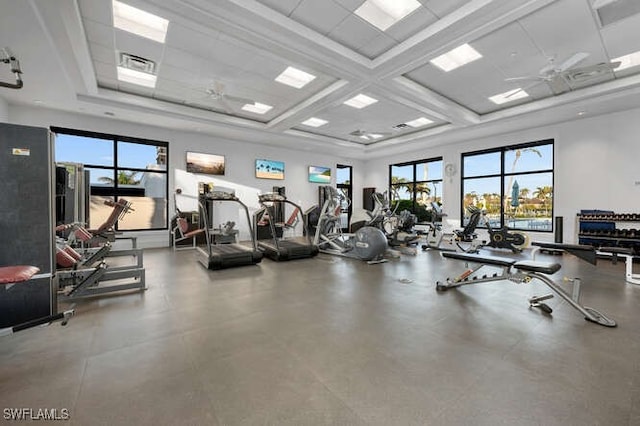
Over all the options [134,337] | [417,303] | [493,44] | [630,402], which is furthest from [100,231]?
[493,44]

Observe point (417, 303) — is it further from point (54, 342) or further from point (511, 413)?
point (54, 342)

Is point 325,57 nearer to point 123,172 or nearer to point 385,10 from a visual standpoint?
point 385,10

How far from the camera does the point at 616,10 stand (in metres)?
3.64

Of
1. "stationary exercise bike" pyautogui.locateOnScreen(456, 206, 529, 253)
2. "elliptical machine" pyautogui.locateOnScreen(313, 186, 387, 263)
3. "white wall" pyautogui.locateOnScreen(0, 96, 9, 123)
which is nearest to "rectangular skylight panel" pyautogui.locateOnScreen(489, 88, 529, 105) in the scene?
"stationary exercise bike" pyautogui.locateOnScreen(456, 206, 529, 253)

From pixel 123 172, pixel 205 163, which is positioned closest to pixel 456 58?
pixel 205 163

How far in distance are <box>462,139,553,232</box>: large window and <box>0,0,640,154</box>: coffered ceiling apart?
1750 millimetres

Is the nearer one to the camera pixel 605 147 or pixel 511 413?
pixel 511 413

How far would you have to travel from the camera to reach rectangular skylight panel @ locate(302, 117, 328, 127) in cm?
822

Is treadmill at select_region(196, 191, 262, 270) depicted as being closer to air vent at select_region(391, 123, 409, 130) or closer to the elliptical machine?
the elliptical machine

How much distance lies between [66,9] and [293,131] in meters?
6.23

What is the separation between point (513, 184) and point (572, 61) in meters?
5.07

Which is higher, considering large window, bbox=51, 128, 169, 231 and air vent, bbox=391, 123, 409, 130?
air vent, bbox=391, 123, 409, 130

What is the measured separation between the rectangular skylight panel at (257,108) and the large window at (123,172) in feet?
9.50

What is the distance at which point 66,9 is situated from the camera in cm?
343
